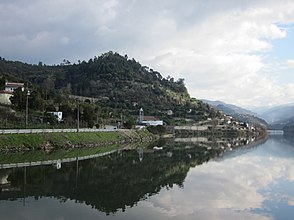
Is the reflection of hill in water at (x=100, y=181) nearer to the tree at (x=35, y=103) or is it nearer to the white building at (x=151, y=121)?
the tree at (x=35, y=103)

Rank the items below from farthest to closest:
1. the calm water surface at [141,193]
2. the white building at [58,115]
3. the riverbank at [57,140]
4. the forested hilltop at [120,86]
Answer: the forested hilltop at [120,86], the white building at [58,115], the riverbank at [57,140], the calm water surface at [141,193]

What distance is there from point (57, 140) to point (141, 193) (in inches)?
935

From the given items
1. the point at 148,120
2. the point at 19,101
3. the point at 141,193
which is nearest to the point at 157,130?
the point at 148,120

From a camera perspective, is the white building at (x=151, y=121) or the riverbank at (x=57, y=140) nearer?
the riverbank at (x=57, y=140)

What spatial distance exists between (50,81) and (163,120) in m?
40.6

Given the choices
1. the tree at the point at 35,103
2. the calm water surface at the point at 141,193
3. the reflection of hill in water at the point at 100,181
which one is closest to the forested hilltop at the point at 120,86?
the tree at the point at 35,103

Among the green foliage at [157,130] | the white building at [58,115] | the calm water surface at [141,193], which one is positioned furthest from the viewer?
the green foliage at [157,130]

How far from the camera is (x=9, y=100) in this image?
185 ft

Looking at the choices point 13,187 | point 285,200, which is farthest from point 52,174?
point 285,200

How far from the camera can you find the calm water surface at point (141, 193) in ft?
50.5

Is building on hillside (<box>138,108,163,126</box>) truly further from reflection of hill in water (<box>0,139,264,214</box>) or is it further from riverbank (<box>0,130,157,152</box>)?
reflection of hill in water (<box>0,139,264,214</box>)

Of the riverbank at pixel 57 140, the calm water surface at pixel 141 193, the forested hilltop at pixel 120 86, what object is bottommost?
the calm water surface at pixel 141 193

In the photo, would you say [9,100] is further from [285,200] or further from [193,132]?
[193,132]

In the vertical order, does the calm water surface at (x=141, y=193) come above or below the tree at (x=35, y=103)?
below
